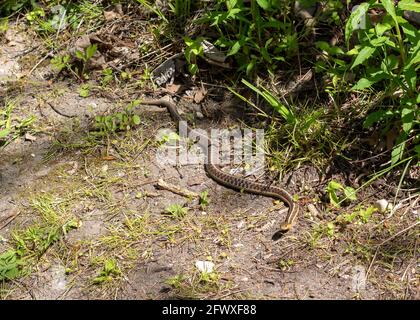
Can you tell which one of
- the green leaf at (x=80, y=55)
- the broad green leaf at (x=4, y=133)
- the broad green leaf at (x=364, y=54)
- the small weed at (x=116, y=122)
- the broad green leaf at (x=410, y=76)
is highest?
the broad green leaf at (x=364, y=54)

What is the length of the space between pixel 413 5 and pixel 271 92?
151cm

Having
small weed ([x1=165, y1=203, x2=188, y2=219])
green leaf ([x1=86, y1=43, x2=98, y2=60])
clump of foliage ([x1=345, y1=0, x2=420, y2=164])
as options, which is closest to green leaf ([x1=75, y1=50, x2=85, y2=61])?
green leaf ([x1=86, y1=43, x2=98, y2=60])

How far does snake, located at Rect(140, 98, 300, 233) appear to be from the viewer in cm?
440

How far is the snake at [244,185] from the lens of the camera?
4.40m

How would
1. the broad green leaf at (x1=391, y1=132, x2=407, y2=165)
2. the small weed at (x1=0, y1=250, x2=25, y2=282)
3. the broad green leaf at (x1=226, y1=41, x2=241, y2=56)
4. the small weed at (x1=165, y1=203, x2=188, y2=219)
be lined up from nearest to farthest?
the small weed at (x1=0, y1=250, x2=25, y2=282) → the broad green leaf at (x1=391, y1=132, x2=407, y2=165) → the small weed at (x1=165, y1=203, x2=188, y2=219) → the broad green leaf at (x1=226, y1=41, x2=241, y2=56)

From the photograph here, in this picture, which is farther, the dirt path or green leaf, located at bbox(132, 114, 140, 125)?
green leaf, located at bbox(132, 114, 140, 125)

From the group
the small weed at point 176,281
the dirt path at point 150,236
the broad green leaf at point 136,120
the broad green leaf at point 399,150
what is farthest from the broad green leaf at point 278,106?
the small weed at point 176,281

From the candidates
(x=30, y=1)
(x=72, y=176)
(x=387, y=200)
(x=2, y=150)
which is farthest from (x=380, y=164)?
(x=30, y=1)

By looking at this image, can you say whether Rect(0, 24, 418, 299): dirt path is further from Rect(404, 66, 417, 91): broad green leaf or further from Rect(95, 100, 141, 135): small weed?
Rect(404, 66, 417, 91): broad green leaf

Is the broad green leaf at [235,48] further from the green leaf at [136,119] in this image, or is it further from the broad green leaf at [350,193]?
the broad green leaf at [350,193]

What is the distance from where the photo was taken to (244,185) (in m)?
4.77

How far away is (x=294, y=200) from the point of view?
4520 millimetres

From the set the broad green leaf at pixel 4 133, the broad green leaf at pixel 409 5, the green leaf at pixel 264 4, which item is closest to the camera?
the broad green leaf at pixel 409 5

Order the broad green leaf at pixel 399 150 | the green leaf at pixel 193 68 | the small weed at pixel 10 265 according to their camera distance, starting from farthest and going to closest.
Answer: the green leaf at pixel 193 68 < the broad green leaf at pixel 399 150 < the small weed at pixel 10 265
